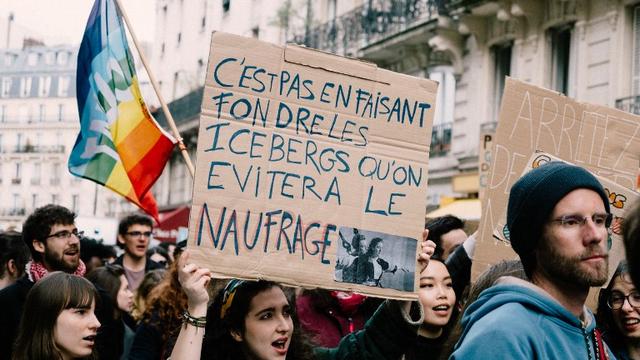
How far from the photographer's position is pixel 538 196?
2834mm

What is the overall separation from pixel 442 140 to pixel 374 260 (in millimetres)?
15163

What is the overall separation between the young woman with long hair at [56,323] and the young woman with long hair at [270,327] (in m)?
0.58

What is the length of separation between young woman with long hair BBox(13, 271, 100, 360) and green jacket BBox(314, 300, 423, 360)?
1.12 metres

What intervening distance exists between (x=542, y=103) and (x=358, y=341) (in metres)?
1.52

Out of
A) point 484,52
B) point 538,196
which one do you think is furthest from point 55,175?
point 538,196

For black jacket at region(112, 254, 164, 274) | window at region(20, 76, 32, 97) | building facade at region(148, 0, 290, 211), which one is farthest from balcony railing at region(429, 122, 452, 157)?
window at region(20, 76, 32, 97)

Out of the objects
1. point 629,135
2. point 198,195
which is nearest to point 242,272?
point 198,195

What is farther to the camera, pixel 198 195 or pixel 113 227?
pixel 113 227

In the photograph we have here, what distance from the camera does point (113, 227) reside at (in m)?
27.6

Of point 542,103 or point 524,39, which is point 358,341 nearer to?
point 542,103

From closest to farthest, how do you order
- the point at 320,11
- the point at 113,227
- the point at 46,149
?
the point at 320,11 → the point at 113,227 → the point at 46,149

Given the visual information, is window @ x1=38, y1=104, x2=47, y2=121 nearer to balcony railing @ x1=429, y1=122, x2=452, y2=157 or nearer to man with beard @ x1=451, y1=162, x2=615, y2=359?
balcony railing @ x1=429, y1=122, x2=452, y2=157

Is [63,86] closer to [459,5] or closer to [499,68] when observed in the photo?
[459,5]

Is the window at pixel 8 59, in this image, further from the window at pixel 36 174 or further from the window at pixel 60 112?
the window at pixel 36 174
